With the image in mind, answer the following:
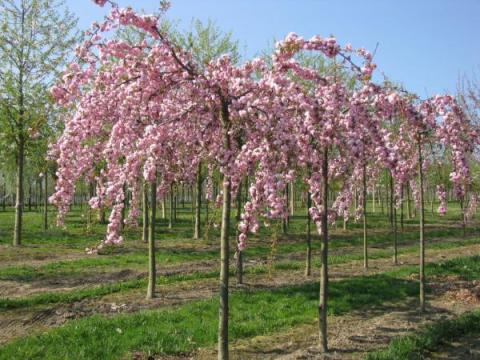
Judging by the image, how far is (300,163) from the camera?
701 cm

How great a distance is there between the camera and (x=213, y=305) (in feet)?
33.3

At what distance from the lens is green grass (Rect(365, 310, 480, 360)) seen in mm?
6961

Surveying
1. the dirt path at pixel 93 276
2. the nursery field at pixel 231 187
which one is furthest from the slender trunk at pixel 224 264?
the dirt path at pixel 93 276

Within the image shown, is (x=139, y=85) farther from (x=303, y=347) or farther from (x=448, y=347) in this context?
A: (x=448, y=347)

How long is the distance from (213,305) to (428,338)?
15.3 feet

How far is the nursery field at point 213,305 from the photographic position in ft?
25.6

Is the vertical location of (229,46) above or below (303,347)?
above

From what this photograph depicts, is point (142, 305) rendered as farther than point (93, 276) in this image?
No

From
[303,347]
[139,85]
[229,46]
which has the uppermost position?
[229,46]

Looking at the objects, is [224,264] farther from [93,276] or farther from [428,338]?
[93,276]

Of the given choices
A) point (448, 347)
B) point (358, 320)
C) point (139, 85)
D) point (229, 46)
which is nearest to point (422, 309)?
point (358, 320)

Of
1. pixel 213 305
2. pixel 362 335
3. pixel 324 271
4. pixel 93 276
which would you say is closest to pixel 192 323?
pixel 213 305

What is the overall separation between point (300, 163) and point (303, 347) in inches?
137

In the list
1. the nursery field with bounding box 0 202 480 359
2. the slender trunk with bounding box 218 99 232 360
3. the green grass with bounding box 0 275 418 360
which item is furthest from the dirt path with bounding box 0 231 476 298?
the slender trunk with bounding box 218 99 232 360
